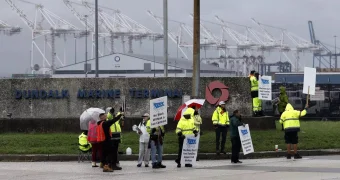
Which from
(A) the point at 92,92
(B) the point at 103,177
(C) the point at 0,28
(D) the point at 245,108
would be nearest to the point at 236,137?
(B) the point at 103,177

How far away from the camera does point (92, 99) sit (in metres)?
30.0

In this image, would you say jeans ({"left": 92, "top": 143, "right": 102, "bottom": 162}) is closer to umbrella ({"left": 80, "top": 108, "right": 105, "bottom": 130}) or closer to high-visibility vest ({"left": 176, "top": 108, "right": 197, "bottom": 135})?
umbrella ({"left": 80, "top": 108, "right": 105, "bottom": 130})

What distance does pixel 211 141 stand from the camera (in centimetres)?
2548

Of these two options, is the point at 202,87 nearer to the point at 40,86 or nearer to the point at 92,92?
the point at 92,92

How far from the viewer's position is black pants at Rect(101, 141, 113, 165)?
1995 cm

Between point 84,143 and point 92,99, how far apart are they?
7.94 meters

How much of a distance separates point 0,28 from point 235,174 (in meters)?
166

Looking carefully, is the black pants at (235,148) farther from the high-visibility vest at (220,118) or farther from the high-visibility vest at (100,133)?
the high-visibility vest at (100,133)

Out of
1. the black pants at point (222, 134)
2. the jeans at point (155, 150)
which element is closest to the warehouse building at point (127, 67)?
the black pants at point (222, 134)

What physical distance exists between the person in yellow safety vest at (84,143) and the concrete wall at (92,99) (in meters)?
7.50

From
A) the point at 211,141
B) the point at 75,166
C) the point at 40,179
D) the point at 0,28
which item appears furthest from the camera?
the point at 0,28

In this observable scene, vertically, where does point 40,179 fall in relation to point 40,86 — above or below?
below

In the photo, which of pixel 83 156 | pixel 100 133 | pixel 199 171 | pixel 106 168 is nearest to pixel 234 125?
pixel 199 171

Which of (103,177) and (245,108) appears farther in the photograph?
(245,108)
